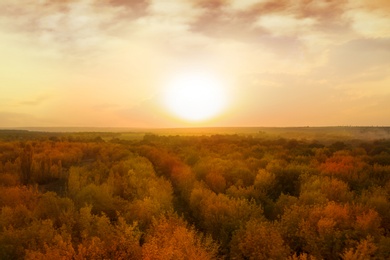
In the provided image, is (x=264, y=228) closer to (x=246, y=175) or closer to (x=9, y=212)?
(x=9, y=212)

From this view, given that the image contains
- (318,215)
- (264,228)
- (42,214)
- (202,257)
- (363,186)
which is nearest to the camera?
(202,257)

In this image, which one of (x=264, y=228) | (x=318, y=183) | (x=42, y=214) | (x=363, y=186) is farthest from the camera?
A: (x=363, y=186)

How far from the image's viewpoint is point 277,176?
16.6 m

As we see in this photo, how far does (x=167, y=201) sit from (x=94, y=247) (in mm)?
4838

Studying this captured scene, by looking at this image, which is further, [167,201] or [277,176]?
[277,176]

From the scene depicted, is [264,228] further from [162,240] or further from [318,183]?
[318,183]

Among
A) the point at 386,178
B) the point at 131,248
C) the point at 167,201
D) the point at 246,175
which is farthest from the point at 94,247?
the point at 386,178

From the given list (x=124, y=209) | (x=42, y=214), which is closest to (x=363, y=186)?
(x=124, y=209)

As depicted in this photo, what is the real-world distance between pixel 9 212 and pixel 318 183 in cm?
1052

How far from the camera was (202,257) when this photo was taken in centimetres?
682

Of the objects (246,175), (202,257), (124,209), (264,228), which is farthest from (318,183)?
(202,257)

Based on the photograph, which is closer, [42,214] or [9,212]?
[9,212]

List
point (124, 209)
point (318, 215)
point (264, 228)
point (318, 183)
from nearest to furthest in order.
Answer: point (264, 228) < point (318, 215) < point (124, 209) < point (318, 183)

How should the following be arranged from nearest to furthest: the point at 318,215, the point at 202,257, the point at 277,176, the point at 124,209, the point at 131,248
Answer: the point at 202,257
the point at 131,248
the point at 318,215
the point at 124,209
the point at 277,176
